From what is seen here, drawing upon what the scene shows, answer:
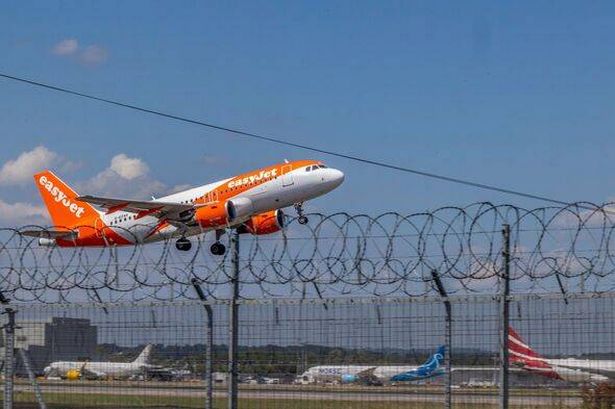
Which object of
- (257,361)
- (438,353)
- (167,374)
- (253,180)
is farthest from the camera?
(253,180)

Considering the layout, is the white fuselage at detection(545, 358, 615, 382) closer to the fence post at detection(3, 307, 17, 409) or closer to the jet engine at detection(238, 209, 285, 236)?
the fence post at detection(3, 307, 17, 409)

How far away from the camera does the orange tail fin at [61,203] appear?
192 ft

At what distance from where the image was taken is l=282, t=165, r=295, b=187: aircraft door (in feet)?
157

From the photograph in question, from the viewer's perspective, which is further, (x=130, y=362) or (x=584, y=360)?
(x=130, y=362)

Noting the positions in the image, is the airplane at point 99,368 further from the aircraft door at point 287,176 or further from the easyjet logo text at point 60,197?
the easyjet logo text at point 60,197

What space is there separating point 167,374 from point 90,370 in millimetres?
1470

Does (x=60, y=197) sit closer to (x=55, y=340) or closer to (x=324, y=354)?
(x=55, y=340)

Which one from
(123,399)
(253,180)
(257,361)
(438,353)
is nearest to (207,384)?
(257,361)

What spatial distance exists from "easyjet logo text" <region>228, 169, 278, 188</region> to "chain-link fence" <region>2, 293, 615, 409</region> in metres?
32.2

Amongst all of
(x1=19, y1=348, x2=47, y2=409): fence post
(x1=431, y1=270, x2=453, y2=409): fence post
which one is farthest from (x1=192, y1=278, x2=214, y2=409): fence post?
(x1=431, y1=270, x2=453, y2=409): fence post

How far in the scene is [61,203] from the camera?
197 ft

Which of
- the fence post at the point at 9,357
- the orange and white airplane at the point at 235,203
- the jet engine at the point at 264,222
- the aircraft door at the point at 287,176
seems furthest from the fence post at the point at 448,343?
the jet engine at the point at 264,222

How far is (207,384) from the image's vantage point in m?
14.3

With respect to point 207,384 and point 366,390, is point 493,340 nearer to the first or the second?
point 366,390
